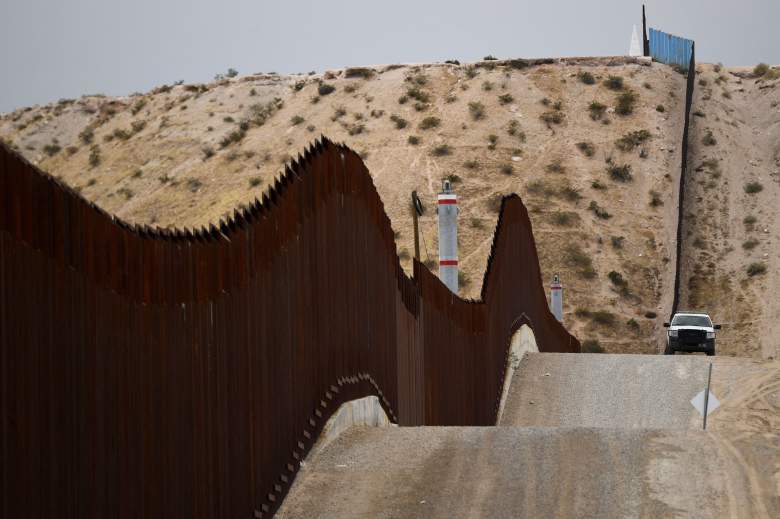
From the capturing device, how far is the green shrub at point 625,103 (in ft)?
230

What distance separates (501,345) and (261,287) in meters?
13.9

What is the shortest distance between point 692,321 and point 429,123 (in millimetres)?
32418

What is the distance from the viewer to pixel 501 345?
889 inches

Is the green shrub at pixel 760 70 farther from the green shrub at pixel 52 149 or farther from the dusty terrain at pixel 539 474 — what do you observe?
the dusty terrain at pixel 539 474

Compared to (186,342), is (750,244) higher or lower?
lower

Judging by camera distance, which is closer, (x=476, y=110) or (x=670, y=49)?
(x=476, y=110)

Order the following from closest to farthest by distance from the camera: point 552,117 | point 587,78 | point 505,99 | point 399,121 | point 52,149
Result: point 552,117 < point 399,121 < point 505,99 < point 587,78 < point 52,149

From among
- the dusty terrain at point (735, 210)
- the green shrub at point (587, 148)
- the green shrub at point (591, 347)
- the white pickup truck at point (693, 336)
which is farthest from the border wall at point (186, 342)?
the green shrub at point (587, 148)

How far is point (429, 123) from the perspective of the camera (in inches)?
2744

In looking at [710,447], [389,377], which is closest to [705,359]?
[389,377]

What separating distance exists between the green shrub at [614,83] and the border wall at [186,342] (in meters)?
60.2

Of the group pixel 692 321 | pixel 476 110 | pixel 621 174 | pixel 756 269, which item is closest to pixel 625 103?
pixel 621 174

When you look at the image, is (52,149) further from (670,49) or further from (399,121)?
(670,49)

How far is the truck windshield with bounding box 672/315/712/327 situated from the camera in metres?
38.8
